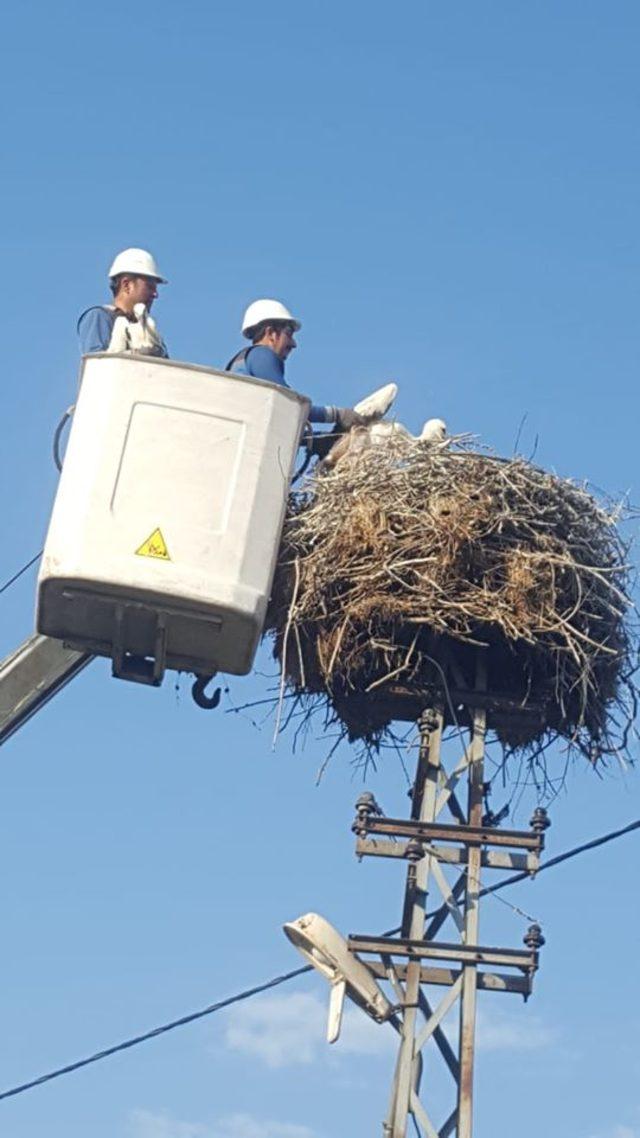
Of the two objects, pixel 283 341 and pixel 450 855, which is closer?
pixel 450 855

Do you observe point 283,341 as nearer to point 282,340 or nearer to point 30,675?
point 282,340

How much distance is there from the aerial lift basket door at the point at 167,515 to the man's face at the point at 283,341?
1198mm

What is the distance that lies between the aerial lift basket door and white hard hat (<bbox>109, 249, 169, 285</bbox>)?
34.7 inches

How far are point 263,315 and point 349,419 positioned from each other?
664mm

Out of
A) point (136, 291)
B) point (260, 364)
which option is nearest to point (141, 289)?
point (136, 291)

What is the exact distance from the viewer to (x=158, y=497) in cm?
1023

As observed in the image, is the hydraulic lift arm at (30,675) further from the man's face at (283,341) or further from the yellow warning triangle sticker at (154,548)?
the man's face at (283,341)

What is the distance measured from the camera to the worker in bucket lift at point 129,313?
430 inches

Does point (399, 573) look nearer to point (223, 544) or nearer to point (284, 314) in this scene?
point (223, 544)

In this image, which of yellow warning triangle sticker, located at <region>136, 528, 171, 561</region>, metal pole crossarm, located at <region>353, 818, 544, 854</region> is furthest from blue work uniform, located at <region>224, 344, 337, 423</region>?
metal pole crossarm, located at <region>353, 818, 544, 854</region>

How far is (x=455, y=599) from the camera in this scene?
34.8 feet

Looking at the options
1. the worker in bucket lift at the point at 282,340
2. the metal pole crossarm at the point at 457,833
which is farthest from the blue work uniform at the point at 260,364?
the metal pole crossarm at the point at 457,833

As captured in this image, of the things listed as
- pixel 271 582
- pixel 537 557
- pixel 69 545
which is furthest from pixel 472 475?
pixel 69 545

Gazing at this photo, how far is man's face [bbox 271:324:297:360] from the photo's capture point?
38.8ft
